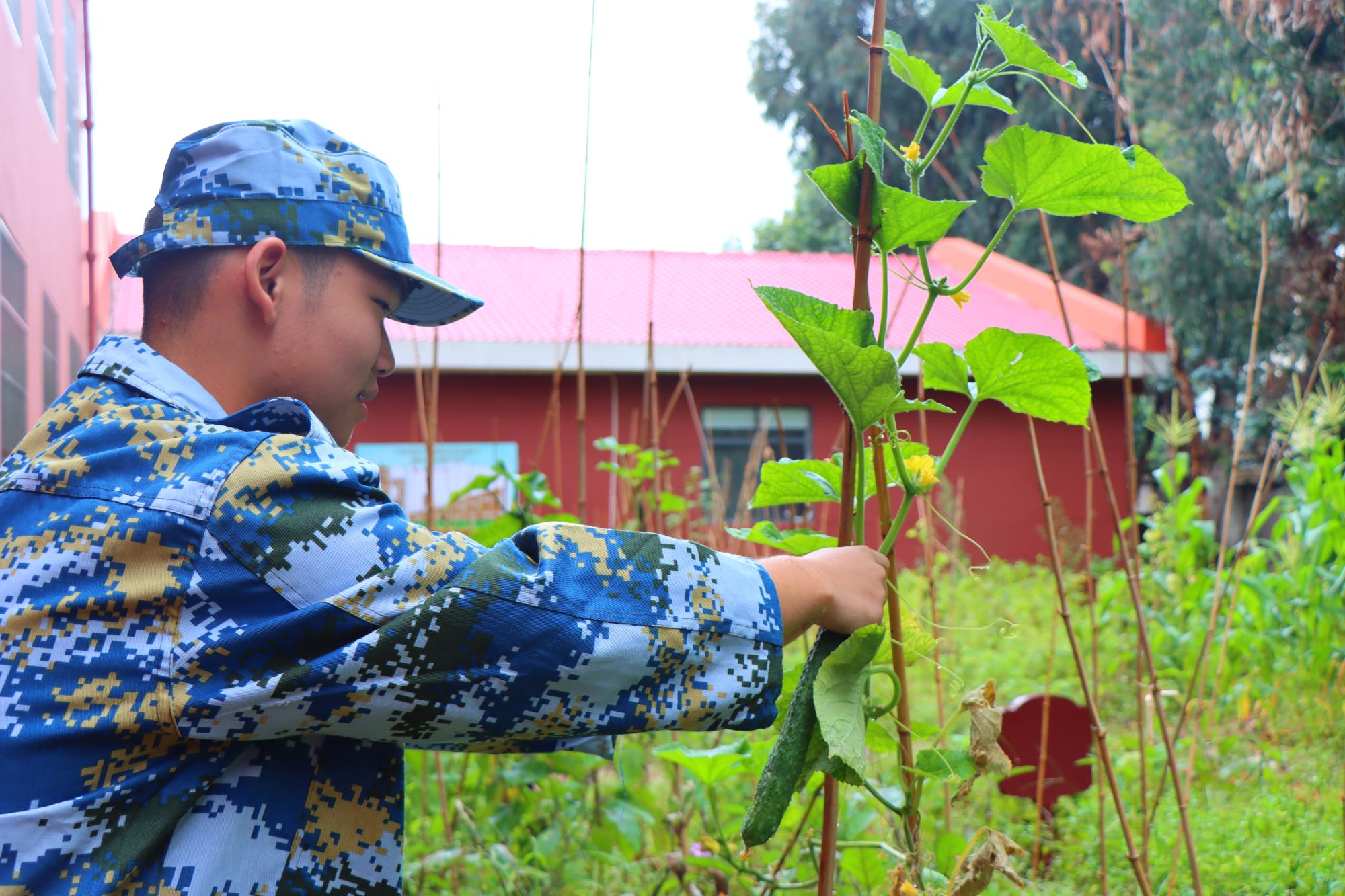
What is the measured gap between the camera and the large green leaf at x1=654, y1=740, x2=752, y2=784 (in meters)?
1.41

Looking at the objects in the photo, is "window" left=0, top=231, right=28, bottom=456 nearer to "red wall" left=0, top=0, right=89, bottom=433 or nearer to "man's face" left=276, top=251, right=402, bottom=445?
"red wall" left=0, top=0, right=89, bottom=433

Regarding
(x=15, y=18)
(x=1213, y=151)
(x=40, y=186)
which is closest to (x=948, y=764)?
(x=15, y=18)

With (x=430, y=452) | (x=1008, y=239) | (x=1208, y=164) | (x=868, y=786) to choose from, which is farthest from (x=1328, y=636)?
(x=1008, y=239)

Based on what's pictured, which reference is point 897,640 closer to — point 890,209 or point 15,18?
point 890,209

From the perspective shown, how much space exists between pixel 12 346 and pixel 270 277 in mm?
1959

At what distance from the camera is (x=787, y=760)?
0.85m

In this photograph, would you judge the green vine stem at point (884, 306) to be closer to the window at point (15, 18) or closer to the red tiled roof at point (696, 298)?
the window at point (15, 18)

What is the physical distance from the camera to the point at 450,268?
9.04 metres

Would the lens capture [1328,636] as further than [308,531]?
Yes

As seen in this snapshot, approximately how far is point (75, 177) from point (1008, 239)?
30.5ft

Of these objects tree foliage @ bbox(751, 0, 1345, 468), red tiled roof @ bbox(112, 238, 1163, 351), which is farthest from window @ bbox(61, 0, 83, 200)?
red tiled roof @ bbox(112, 238, 1163, 351)

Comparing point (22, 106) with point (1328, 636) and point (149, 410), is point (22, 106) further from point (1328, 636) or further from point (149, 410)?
point (1328, 636)

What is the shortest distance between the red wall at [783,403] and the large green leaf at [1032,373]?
6.37 metres

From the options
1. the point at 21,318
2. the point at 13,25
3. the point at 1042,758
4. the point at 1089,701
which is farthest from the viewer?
the point at 21,318
